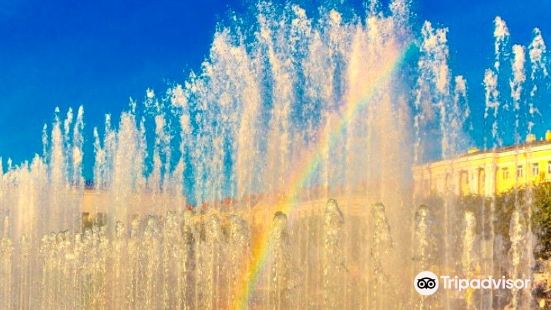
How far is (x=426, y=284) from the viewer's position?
14922 mm

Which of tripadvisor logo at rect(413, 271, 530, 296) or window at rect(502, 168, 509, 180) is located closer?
tripadvisor logo at rect(413, 271, 530, 296)

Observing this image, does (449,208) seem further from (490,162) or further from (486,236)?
(490,162)

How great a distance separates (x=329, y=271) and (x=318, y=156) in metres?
10.8

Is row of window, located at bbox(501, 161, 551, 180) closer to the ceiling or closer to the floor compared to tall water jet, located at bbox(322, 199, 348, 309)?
closer to the ceiling

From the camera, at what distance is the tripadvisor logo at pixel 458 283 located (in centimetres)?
A: 1503

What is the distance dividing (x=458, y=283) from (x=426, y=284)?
2.50 metres

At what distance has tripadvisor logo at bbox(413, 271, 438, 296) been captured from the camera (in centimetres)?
1497

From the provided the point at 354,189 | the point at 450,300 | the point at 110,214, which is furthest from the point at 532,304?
the point at 110,214

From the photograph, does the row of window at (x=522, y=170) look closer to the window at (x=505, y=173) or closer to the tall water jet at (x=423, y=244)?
the window at (x=505, y=173)

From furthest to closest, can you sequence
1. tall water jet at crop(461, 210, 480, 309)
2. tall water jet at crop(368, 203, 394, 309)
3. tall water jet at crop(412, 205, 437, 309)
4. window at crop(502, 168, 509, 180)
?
window at crop(502, 168, 509, 180)
tall water jet at crop(461, 210, 480, 309)
tall water jet at crop(368, 203, 394, 309)
tall water jet at crop(412, 205, 437, 309)

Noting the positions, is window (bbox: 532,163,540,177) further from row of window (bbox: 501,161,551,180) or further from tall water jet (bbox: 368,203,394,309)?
tall water jet (bbox: 368,203,394,309)

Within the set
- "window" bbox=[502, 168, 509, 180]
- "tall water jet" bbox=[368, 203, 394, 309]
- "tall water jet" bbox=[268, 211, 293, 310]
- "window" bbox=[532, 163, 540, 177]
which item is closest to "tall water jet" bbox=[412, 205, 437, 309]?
"tall water jet" bbox=[368, 203, 394, 309]

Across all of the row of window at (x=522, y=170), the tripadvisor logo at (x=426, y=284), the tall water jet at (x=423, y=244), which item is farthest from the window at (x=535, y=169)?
the tripadvisor logo at (x=426, y=284)

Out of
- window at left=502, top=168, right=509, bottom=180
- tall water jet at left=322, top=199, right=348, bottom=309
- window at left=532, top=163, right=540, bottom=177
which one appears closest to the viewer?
tall water jet at left=322, top=199, right=348, bottom=309
